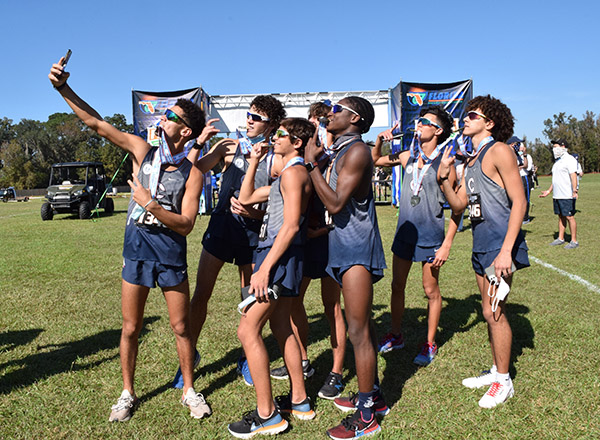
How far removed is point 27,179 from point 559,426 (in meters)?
72.2

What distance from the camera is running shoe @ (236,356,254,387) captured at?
4020 mm

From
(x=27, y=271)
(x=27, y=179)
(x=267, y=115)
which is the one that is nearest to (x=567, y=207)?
(x=267, y=115)

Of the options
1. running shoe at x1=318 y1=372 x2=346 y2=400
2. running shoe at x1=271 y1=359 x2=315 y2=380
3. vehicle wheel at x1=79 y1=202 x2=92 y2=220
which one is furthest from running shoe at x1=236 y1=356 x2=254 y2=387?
vehicle wheel at x1=79 y1=202 x2=92 y2=220

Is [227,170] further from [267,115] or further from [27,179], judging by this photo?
[27,179]

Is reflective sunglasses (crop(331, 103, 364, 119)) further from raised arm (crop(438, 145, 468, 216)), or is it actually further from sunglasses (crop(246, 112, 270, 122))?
raised arm (crop(438, 145, 468, 216))

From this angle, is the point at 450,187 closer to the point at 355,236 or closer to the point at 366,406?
the point at 355,236

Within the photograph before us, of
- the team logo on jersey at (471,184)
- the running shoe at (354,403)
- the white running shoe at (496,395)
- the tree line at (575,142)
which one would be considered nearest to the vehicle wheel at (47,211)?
the running shoe at (354,403)

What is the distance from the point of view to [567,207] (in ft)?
34.6

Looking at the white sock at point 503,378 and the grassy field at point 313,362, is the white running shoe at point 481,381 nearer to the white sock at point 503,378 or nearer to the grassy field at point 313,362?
the grassy field at point 313,362

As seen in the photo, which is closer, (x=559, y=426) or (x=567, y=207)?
(x=559, y=426)

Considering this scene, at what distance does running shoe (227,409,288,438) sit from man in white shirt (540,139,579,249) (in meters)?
9.21

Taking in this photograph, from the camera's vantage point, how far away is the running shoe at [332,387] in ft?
12.3

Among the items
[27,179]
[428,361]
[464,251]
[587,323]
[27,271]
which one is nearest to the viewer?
[428,361]

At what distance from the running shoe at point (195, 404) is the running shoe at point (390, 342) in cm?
192
